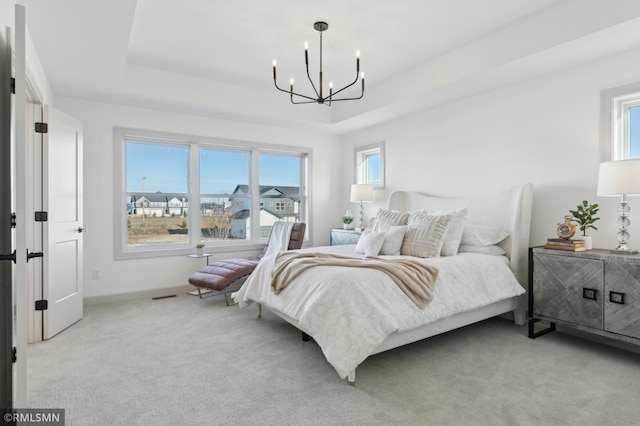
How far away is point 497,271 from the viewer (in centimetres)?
330

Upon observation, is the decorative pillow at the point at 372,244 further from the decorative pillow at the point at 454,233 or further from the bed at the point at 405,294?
the decorative pillow at the point at 454,233

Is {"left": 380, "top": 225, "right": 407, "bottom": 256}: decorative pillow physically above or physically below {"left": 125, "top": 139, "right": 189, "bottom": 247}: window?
below

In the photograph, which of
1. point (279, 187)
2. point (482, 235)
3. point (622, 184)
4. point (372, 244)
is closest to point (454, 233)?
point (482, 235)

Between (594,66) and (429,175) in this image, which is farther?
(429,175)

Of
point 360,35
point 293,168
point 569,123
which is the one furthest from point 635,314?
point 293,168

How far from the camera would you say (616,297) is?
2.72m

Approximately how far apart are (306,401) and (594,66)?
3722 mm

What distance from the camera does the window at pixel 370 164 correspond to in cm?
561

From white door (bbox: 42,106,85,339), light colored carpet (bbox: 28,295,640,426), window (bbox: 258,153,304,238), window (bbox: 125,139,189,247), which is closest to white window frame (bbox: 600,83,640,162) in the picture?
light colored carpet (bbox: 28,295,640,426)

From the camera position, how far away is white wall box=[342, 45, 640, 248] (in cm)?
324

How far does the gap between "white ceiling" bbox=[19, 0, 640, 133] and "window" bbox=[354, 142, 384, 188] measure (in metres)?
0.87

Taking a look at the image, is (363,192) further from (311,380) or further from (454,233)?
(311,380)

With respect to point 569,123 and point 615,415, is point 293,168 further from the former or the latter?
point 615,415

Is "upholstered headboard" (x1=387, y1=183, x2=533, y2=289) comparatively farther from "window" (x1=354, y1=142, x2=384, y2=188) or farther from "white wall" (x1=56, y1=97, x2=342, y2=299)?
"white wall" (x1=56, y1=97, x2=342, y2=299)
